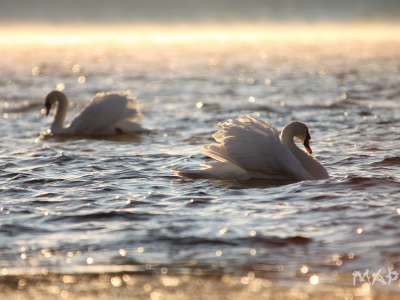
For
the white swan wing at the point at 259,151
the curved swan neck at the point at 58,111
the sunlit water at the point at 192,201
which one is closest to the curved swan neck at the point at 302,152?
the white swan wing at the point at 259,151

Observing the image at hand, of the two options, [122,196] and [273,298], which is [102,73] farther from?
[273,298]

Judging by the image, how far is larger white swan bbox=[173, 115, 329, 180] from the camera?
734 cm

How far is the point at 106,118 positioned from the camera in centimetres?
1160

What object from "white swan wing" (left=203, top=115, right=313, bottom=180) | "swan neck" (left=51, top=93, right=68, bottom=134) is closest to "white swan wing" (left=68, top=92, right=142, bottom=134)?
"swan neck" (left=51, top=93, right=68, bottom=134)

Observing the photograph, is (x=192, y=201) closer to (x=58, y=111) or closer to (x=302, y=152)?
(x=302, y=152)

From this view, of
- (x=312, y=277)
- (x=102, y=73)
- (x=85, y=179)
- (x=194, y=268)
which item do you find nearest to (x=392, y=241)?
(x=312, y=277)

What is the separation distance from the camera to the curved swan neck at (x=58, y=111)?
1195 centimetres

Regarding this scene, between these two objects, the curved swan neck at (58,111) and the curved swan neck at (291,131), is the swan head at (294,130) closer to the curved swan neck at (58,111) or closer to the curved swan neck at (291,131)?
the curved swan neck at (291,131)

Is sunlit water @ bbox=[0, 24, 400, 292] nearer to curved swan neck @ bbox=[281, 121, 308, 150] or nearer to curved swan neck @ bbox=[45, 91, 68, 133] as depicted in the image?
curved swan neck @ bbox=[45, 91, 68, 133]

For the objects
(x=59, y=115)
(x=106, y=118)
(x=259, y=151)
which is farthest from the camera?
(x=59, y=115)

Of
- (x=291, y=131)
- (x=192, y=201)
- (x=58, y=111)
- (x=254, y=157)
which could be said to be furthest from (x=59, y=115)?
(x=192, y=201)

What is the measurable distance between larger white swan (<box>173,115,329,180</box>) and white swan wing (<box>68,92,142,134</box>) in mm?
Result: 4442

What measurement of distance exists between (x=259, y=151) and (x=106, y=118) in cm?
519

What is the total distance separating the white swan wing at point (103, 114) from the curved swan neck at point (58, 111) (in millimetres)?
356
